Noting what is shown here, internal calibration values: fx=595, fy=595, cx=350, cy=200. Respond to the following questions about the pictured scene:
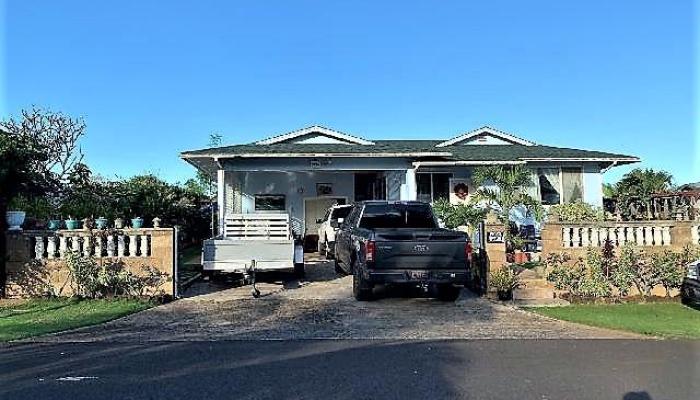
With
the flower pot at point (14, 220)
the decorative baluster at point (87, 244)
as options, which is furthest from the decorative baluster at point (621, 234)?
the flower pot at point (14, 220)

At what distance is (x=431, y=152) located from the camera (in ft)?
63.0

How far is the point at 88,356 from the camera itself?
23.1 ft

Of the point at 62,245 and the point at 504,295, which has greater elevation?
the point at 62,245

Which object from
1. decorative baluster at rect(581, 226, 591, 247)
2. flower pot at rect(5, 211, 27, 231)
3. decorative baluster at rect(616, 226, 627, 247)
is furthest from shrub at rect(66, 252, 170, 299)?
decorative baluster at rect(616, 226, 627, 247)

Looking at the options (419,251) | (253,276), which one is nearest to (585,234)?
(419,251)

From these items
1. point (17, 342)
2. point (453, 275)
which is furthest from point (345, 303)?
point (17, 342)

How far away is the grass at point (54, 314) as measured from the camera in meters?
8.81

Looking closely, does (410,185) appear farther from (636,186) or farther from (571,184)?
(636,186)

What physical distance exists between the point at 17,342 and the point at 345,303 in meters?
5.54

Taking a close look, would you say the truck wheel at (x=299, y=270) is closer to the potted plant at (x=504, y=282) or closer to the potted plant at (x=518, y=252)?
the potted plant at (x=504, y=282)

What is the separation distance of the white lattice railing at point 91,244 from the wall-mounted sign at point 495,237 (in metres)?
7.02

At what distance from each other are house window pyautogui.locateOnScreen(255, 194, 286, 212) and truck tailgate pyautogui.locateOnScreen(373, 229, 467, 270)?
39.2 feet

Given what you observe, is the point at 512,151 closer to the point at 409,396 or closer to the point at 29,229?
the point at 29,229

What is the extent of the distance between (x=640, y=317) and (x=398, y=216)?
17.0 ft
